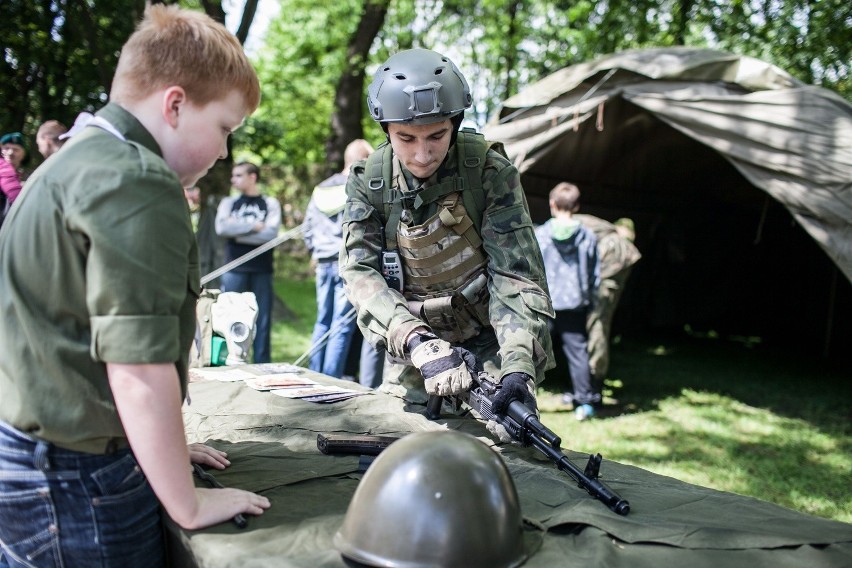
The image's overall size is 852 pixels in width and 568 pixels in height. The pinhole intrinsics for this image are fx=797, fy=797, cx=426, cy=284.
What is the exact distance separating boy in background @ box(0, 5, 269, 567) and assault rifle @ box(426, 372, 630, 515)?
998mm

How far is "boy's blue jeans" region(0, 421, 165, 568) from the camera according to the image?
1634 millimetres

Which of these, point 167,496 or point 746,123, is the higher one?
point 746,123

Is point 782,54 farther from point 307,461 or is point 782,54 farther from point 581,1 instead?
point 307,461

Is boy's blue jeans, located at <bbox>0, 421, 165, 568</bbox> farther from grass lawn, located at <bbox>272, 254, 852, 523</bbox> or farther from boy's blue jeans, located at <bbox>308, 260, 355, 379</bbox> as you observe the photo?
boy's blue jeans, located at <bbox>308, 260, 355, 379</bbox>

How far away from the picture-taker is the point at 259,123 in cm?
1931

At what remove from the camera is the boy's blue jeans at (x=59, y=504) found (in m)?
1.63

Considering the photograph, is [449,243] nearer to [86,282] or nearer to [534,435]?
[534,435]

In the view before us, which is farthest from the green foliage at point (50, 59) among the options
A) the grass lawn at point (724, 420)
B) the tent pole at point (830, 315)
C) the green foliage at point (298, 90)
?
the tent pole at point (830, 315)

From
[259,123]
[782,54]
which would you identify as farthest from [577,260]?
[259,123]

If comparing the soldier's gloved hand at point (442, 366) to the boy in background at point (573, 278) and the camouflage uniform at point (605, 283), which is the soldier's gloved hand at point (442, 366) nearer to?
Answer: the boy in background at point (573, 278)

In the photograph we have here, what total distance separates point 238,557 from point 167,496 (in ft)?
0.64

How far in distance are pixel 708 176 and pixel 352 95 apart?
6.29 m

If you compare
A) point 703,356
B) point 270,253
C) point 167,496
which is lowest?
point 703,356

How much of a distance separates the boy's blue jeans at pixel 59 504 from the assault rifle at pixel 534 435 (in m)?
1.12
